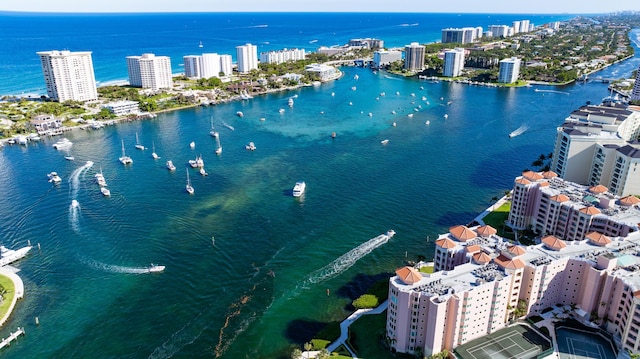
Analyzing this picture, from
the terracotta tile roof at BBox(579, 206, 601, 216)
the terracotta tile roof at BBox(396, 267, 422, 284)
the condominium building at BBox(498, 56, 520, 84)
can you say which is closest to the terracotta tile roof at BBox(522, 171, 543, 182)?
the terracotta tile roof at BBox(579, 206, 601, 216)

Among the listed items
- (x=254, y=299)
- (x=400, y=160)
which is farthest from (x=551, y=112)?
(x=254, y=299)

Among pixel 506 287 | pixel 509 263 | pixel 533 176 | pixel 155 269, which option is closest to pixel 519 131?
pixel 533 176

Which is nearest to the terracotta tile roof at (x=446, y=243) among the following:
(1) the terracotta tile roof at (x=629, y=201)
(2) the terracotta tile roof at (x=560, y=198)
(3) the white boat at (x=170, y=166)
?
(2) the terracotta tile roof at (x=560, y=198)

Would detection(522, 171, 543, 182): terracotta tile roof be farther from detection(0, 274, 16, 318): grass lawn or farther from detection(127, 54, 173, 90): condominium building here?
detection(127, 54, 173, 90): condominium building

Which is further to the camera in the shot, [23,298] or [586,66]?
[586,66]

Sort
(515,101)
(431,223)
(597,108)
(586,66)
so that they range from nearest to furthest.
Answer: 1. (431,223)
2. (597,108)
3. (515,101)
4. (586,66)

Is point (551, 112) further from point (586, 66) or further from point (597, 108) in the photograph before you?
point (586, 66)
